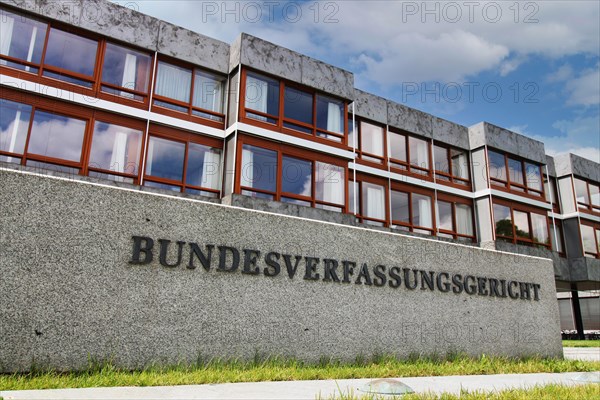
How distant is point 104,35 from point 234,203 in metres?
6.68

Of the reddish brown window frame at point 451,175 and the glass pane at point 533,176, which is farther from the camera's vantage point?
the glass pane at point 533,176

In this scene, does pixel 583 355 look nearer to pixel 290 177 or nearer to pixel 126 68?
pixel 290 177

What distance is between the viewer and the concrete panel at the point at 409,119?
21031 mm

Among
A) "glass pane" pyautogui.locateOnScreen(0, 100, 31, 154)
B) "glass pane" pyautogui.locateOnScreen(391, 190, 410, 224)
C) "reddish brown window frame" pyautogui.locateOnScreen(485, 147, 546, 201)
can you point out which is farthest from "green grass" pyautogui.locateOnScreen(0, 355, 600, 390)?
"reddish brown window frame" pyautogui.locateOnScreen(485, 147, 546, 201)

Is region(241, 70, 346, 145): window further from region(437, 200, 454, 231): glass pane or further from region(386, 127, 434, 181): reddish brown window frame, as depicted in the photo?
region(437, 200, 454, 231): glass pane

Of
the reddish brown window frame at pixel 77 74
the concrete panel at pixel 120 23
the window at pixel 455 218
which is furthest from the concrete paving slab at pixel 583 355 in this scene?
the concrete panel at pixel 120 23

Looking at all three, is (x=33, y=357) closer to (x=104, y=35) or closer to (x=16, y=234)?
(x=16, y=234)

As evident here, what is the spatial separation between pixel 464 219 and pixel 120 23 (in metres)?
17.0

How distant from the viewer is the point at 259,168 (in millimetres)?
15086

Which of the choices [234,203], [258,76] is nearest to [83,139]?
[234,203]

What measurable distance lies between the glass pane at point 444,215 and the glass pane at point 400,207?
6.12 feet

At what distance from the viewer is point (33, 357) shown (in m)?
5.61

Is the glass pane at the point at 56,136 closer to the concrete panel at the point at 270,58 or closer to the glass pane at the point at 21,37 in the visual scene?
the glass pane at the point at 21,37

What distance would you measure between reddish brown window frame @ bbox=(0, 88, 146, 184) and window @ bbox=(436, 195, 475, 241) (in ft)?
44.9
